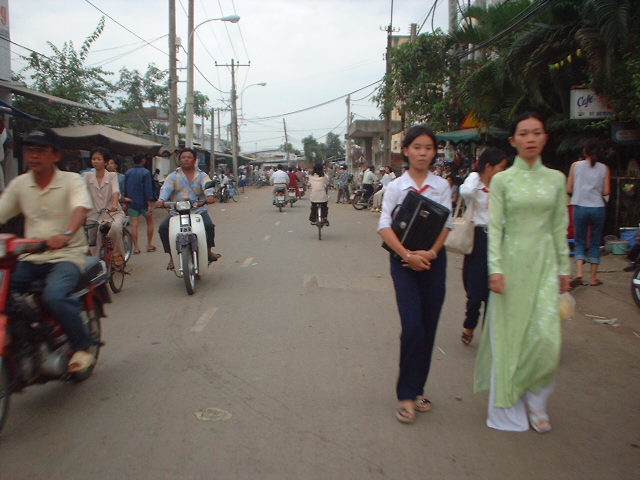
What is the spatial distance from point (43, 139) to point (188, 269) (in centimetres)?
379

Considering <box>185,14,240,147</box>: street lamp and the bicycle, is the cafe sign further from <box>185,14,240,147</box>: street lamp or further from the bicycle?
<box>185,14,240,147</box>: street lamp

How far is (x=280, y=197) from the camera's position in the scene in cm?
2361

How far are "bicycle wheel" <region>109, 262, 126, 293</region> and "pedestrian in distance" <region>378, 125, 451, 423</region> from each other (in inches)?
204

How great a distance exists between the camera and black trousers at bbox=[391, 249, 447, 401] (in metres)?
Result: 3.88

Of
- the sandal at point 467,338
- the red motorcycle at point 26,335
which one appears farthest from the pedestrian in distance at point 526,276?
the red motorcycle at point 26,335

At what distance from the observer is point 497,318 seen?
3.83 m

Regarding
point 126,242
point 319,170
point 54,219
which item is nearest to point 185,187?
point 126,242

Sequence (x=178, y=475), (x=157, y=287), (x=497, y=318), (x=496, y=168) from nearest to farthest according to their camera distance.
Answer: (x=178, y=475), (x=497, y=318), (x=496, y=168), (x=157, y=287)

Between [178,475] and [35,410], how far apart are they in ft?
4.84

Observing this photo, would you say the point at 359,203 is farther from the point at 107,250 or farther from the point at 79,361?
the point at 79,361

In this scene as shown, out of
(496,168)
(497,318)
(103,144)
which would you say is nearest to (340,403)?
(497,318)

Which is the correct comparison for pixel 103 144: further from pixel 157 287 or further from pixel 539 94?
pixel 539 94

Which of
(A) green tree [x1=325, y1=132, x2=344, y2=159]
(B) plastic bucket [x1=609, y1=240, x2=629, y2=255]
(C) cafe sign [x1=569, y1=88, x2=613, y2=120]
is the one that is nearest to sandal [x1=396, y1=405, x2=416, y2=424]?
(B) plastic bucket [x1=609, y1=240, x2=629, y2=255]

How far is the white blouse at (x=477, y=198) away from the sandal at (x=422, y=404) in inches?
73.8
